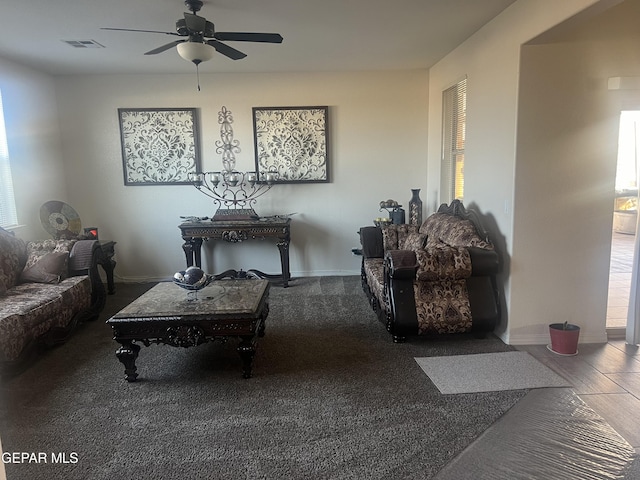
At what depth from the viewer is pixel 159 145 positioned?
5480 millimetres

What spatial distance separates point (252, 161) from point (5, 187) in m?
2.66

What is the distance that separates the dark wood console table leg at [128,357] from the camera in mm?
2914

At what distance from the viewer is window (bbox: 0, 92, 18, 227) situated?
4438 millimetres

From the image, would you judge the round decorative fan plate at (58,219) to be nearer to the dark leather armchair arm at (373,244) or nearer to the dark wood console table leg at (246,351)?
the dark wood console table leg at (246,351)

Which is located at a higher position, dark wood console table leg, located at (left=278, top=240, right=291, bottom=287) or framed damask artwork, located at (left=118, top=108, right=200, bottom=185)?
framed damask artwork, located at (left=118, top=108, right=200, bottom=185)

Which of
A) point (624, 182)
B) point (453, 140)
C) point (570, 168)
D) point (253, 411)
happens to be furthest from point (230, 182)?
point (624, 182)

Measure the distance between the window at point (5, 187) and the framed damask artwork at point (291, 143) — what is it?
8.72ft

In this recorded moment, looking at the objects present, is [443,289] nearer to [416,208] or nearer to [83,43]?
[416,208]

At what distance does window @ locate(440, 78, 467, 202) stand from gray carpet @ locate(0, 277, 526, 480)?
6.42ft

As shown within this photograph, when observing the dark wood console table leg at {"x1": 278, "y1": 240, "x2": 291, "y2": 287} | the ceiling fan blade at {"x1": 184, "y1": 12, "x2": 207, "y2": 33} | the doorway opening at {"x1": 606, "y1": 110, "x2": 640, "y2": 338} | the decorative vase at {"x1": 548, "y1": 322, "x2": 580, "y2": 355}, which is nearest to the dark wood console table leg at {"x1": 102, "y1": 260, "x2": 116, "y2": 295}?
the dark wood console table leg at {"x1": 278, "y1": 240, "x2": 291, "y2": 287}

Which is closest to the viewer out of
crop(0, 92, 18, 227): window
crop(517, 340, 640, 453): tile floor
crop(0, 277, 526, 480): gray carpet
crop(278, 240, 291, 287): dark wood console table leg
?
crop(0, 277, 526, 480): gray carpet

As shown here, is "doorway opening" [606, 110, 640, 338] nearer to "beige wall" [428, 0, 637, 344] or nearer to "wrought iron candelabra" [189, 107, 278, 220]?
"beige wall" [428, 0, 637, 344]

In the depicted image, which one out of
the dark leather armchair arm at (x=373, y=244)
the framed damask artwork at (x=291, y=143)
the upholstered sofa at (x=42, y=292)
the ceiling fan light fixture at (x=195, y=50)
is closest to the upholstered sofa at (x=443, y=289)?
the dark leather armchair arm at (x=373, y=244)

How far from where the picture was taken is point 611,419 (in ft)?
7.98
